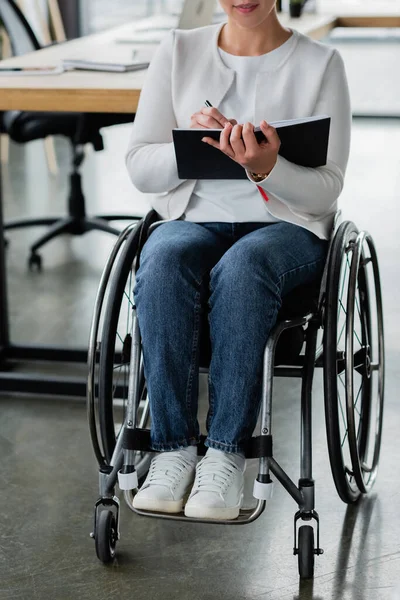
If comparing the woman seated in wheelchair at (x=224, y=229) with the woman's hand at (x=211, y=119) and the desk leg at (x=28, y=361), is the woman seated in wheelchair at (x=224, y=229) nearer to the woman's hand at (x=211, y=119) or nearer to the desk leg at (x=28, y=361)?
the woman's hand at (x=211, y=119)

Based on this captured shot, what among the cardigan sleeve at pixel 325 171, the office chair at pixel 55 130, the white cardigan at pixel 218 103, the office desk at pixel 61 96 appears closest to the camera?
the cardigan sleeve at pixel 325 171

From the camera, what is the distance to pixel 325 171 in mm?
1734

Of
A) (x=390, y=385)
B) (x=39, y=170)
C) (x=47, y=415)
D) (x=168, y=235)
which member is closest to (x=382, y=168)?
(x=39, y=170)

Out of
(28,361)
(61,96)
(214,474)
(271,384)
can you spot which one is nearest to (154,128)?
(61,96)

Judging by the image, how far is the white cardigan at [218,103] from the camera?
1770mm

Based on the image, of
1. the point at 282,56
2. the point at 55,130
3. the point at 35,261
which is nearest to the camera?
the point at 282,56

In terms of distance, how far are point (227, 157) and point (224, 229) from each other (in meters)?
0.18

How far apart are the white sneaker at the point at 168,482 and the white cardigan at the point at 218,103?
1.57ft

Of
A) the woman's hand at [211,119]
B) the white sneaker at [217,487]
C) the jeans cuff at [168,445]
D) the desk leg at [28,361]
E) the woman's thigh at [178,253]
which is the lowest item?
the desk leg at [28,361]

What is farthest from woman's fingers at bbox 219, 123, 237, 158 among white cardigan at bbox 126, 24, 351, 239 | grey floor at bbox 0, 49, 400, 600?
grey floor at bbox 0, 49, 400, 600

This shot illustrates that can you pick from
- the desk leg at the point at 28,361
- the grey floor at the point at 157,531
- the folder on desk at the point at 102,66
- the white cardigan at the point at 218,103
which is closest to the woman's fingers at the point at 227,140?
the white cardigan at the point at 218,103

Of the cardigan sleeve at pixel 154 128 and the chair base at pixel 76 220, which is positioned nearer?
the cardigan sleeve at pixel 154 128

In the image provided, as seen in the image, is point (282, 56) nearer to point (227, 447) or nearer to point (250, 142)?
point (250, 142)

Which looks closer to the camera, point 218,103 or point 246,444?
point 246,444
